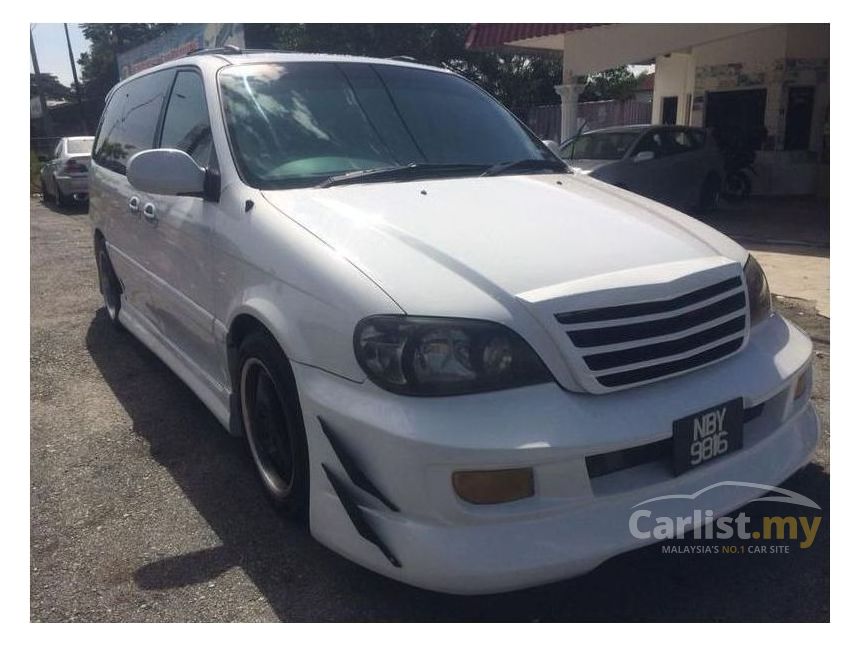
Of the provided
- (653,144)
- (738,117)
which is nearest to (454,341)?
(653,144)

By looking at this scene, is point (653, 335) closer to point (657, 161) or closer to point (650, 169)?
point (650, 169)

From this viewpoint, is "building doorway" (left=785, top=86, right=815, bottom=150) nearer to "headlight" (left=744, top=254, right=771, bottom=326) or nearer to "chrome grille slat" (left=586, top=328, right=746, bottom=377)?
"headlight" (left=744, top=254, right=771, bottom=326)

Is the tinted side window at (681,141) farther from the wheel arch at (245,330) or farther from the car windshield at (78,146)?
the car windshield at (78,146)

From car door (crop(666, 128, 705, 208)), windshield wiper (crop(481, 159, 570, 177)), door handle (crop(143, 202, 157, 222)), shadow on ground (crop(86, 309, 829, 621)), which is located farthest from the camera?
car door (crop(666, 128, 705, 208))

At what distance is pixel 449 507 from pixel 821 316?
186 inches

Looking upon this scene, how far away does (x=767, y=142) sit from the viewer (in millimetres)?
13992

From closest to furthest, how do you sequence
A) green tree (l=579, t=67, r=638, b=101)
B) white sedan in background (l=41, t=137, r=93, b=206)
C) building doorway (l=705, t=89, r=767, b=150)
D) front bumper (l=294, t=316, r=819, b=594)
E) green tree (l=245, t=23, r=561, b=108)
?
front bumper (l=294, t=316, r=819, b=594) → building doorway (l=705, t=89, r=767, b=150) → white sedan in background (l=41, t=137, r=93, b=206) → green tree (l=245, t=23, r=561, b=108) → green tree (l=579, t=67, r=638, b=101)

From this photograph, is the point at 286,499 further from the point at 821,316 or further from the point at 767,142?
the point at 767,142

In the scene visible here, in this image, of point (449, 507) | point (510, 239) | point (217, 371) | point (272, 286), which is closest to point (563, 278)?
point (510, 239)

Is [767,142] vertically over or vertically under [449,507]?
over

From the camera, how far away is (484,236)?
8.19 ft

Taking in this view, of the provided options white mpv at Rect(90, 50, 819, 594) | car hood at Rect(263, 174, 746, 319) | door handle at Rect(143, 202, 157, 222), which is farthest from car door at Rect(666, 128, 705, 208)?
door handle at Rect(143, 202, 157, 222)

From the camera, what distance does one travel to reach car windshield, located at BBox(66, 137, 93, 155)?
14.6 metres

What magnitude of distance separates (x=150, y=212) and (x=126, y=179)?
70cm
